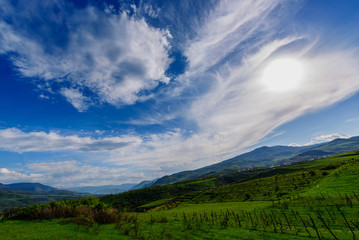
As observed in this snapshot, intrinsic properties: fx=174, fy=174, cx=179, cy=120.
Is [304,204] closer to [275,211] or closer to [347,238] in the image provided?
[275,211]

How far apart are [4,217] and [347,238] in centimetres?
5854

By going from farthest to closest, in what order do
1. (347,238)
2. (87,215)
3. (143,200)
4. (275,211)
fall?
(143,200) → (275,211) → (87,215) → (347,238)

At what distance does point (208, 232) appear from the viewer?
1051 inches

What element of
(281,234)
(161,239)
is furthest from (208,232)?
(281,234)

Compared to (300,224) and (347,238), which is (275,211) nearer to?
(300,224)

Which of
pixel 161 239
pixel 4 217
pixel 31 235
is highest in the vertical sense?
pixel 4 217

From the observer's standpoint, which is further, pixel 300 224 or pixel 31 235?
pixel 300 224

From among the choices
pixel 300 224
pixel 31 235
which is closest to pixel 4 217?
pixel 31 235

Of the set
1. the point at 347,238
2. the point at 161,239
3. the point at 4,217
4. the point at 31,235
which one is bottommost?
the point at 347,238

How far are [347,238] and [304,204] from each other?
61.4 ft

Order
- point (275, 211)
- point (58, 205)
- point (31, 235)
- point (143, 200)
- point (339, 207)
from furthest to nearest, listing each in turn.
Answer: point (143, 200)
point (58, 205)
point (275, 211)
point (339, 207)
point (31, 235)

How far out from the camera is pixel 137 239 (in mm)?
22969

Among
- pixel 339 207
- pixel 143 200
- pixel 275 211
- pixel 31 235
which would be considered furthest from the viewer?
pixel 143 200

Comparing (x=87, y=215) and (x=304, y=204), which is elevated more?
(x=87, y=215)
